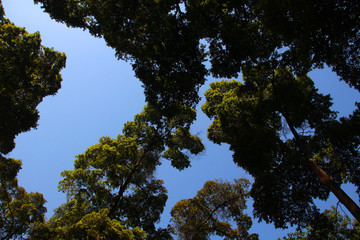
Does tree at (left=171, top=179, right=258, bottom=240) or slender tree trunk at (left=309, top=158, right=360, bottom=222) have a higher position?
tree at (left=171, top=179, right=258, bottom=240)

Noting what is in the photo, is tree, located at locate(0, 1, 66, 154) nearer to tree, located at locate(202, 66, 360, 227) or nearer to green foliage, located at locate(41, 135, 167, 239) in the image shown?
green foliage, located at locate(41, 135, 167, 239)

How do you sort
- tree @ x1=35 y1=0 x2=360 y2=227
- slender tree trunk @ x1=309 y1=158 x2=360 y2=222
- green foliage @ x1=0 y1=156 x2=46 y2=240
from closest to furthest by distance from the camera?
slender tree trunk @ x1=309 y1=158 x2=360 y2=222, tree @ x1=35 y1=0 x2=360 y2=227, green foliage @ x1=0 y1=156 x2=46 y2=240

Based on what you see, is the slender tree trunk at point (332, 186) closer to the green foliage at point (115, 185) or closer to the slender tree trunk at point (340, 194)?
the slender tree trunk at point (340, 194)

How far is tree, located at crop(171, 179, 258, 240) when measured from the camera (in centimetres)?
1388

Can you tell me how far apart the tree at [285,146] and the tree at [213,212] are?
5.47 metres

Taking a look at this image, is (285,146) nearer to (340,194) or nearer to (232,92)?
(340,194)

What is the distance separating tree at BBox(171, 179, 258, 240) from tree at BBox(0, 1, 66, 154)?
39.9 ft

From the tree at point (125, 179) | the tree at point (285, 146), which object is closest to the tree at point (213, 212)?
the tree at point (125, 179)

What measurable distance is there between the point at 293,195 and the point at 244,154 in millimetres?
3030

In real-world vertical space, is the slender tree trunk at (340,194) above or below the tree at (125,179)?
below

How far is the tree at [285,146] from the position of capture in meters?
8.39

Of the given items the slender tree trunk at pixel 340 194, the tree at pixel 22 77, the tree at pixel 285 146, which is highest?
the tree at pixel 22 77

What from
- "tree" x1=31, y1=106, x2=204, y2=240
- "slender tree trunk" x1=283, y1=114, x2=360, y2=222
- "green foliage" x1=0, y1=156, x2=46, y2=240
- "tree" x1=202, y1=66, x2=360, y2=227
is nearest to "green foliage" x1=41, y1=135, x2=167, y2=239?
"tree" x1=31, y1=106, x2=204, y2=240

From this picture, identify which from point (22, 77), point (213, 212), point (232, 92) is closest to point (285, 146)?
point (232, 92)
